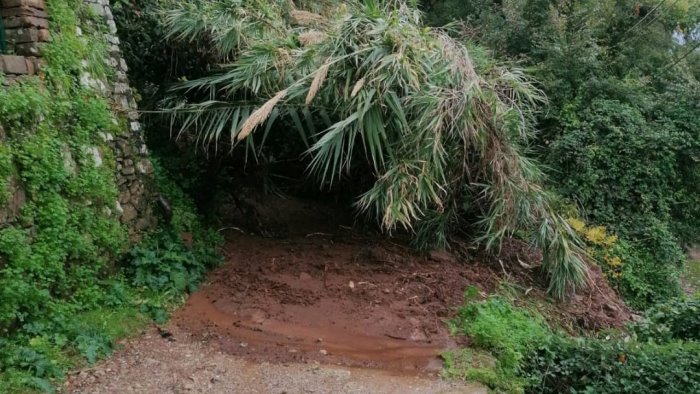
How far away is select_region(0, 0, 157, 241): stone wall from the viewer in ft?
12.8

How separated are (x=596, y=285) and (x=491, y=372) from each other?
2.79 m

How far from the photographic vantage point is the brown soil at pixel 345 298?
13.9 ft

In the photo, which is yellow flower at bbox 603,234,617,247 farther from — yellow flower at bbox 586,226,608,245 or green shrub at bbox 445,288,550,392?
green shrub at bbox 445,288,550,392

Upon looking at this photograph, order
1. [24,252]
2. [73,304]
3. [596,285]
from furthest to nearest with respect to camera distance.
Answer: [596,285]
[73,304]
[24,252]

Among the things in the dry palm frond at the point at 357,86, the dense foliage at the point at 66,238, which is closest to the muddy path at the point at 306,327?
the dense foliage at the point at 66,238

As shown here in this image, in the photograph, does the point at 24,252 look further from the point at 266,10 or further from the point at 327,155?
the point at 266,10

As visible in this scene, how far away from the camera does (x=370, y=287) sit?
5.04 meters

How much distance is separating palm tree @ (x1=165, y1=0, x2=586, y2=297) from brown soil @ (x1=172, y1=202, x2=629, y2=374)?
1.12 ft

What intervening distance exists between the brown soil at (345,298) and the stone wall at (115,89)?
3.21 ft

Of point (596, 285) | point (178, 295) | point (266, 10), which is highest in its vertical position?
point (266, 10)

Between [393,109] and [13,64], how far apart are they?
2985 mm

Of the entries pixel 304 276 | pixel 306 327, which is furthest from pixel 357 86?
pixel 306 327

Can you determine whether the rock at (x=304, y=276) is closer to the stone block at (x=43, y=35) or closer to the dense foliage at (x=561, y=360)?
the dense foliage at (x=561, y=360)

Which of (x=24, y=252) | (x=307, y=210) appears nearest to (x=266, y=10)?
(x=307, y=210)
